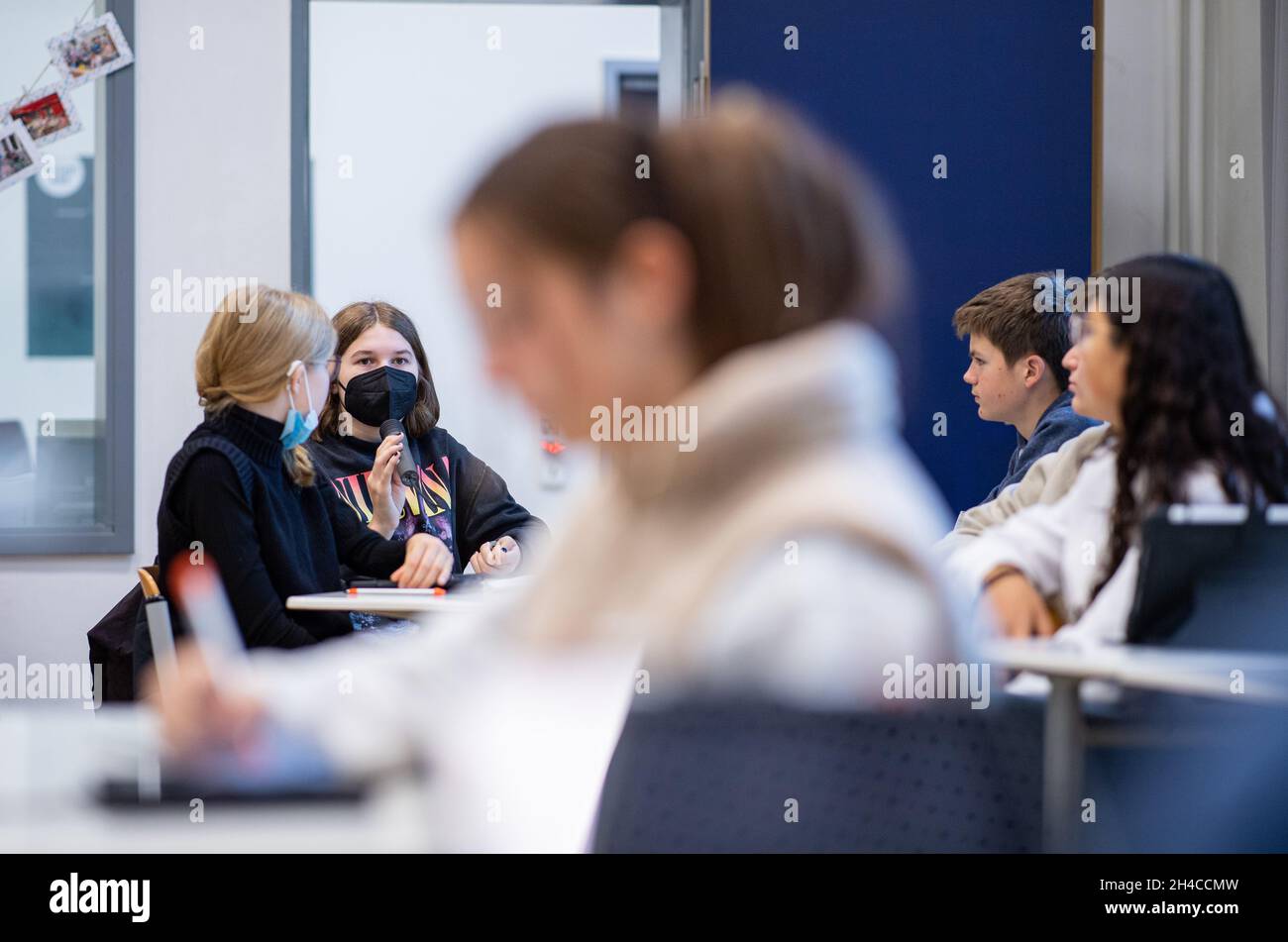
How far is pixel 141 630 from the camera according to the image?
5.81 feet

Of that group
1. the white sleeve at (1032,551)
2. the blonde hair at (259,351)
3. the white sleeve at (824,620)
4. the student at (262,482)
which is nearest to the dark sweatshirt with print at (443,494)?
the student at (262,482)

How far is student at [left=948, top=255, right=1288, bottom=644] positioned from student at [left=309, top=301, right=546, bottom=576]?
1.16 meters

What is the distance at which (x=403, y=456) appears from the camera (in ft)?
7.53

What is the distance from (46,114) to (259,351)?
1.41 metres

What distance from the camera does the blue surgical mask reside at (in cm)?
183

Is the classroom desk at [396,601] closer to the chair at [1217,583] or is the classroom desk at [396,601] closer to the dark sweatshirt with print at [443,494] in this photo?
the dark sweatshirt with print at [443,494]

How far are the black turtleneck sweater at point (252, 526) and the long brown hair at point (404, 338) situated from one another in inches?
17.0

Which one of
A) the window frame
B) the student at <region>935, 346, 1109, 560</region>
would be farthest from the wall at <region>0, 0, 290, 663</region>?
the student at <region>935, 346, 1109, 560</region>

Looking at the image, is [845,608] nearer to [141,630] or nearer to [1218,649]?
[1218,649]

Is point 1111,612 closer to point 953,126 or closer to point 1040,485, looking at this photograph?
point 1040,485

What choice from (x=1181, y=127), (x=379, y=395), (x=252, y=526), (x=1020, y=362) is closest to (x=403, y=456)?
(x=379, y=395)

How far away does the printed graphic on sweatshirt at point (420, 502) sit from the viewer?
2229 mm

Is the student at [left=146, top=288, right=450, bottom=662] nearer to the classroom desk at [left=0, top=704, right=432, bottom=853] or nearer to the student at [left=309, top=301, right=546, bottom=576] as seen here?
the student at [left=309, top=301, right=546, bottom=576]

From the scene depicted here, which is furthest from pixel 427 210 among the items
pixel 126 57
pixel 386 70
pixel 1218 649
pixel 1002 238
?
pixel 1218 649
